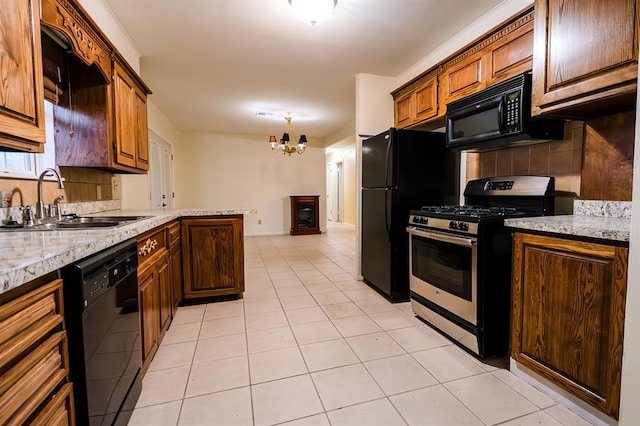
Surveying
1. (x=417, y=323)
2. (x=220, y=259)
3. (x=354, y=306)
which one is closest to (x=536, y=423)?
(x=417, y=323)

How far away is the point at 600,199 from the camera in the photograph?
174 centimetres

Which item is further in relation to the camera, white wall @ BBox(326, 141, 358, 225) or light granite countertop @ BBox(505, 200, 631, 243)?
white wall @ BBox(326, 141, 358, 225)

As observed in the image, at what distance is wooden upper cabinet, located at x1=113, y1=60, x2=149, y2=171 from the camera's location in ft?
7.26

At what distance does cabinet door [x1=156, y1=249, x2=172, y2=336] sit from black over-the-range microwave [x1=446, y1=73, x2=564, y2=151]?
232 cm

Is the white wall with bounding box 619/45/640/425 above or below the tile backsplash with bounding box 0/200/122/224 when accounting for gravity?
below

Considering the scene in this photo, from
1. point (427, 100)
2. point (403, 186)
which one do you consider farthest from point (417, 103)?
point (403, 186)

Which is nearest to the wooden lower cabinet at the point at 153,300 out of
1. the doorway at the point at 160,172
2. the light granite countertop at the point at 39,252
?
the light granite countertop at the point at 39,252

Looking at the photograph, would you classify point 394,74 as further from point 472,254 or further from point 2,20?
point 2,20

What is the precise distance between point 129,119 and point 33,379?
88.0 inches

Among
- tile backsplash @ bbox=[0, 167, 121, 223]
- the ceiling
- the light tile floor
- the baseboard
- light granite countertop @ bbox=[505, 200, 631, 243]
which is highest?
the ceiling

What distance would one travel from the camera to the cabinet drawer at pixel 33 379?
2.17 feet

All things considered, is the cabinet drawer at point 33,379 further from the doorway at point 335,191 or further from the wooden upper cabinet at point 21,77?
the doorway at point 335,191

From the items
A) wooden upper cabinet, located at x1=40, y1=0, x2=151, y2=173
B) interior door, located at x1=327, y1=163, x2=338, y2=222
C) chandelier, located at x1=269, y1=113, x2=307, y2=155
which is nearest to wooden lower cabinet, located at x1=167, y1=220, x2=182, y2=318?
wooden upper cabinet, located at x1=40, y1=0, x2=151, y2=173

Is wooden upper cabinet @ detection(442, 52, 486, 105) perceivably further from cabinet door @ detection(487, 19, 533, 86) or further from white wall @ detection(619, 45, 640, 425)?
white wall @ detection(619, 45, 640, 425)
